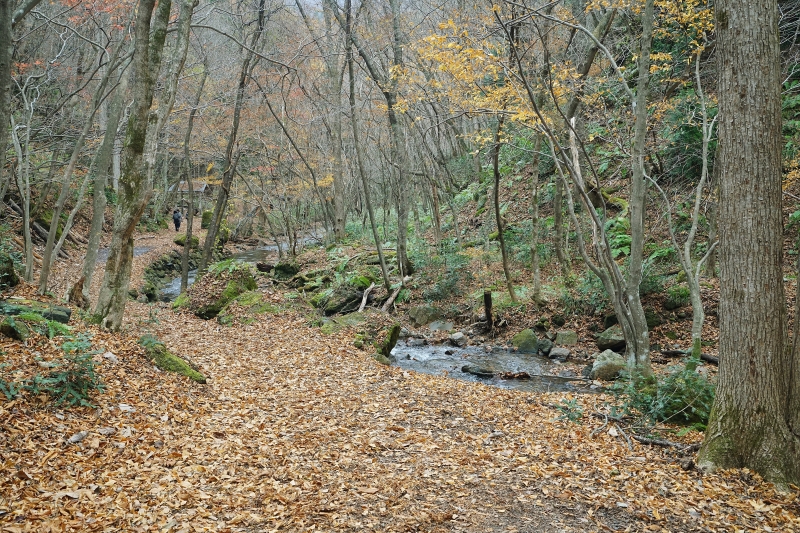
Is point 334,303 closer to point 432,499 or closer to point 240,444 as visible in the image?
point 240,444

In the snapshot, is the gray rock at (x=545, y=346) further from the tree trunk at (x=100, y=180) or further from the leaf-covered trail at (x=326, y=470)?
the tree trunk at (x=100, y=180)

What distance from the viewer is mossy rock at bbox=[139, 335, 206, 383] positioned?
7.05 metres

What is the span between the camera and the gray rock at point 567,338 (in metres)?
12.6

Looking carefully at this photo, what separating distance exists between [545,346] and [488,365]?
74.8 inches

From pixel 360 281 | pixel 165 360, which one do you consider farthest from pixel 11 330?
pixel 360 281

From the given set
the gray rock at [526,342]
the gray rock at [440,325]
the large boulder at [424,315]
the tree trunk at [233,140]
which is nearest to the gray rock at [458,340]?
the gray rock at [440,325]

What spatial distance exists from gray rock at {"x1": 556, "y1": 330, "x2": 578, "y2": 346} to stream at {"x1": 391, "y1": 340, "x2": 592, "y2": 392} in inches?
38.2

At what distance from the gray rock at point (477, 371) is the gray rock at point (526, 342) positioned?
1.99 m

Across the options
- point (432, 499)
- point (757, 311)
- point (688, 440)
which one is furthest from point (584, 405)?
point (432, 499)

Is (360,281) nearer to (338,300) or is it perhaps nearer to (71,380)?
(338,300)

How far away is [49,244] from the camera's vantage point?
9.80 metres

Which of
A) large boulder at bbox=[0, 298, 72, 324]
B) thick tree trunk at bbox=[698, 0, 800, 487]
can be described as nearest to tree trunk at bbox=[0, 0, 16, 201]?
large boulder at bbox=[0, 298, 72, 324]

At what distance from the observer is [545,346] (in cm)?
1249

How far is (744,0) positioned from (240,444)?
6.52 meters
